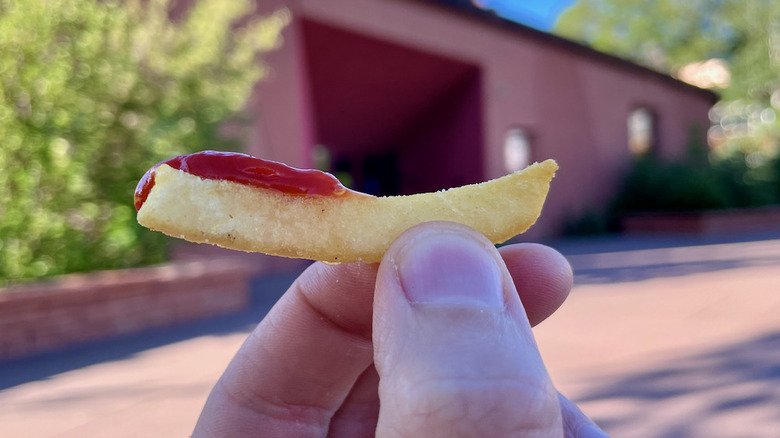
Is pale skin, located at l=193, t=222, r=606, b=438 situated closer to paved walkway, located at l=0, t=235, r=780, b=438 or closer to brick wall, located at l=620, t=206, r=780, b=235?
paved walkway, located at l=0, t=235, r=780, b=438

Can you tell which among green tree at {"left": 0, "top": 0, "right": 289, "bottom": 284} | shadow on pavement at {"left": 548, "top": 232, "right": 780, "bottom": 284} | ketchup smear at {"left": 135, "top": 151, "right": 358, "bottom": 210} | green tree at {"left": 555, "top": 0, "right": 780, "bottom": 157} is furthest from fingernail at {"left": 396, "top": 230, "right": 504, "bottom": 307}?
green tree at {"left": 555, "top": 0, "right": 780, "bottom": 157}

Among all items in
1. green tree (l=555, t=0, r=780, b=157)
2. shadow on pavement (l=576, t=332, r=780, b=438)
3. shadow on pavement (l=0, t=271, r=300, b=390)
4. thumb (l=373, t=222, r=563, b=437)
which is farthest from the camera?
green tree (l=555, t=0, r=780, b=157)

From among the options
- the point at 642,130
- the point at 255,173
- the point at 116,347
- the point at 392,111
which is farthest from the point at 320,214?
the point at 642,130

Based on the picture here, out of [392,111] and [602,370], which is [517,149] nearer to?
[392,111]

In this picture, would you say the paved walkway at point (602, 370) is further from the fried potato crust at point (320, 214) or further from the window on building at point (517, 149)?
the window on building at point (517, 149)

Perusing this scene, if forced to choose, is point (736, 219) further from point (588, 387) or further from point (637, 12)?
point (637, 12)
